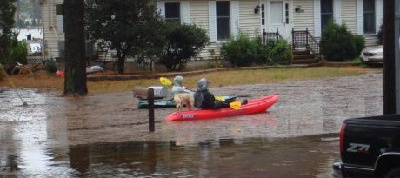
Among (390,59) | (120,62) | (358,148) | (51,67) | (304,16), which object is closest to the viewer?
(358,148)

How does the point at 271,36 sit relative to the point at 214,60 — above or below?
above

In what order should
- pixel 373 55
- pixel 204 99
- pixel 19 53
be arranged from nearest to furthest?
pixel 204 99
pixel 373 55
pixel 19 53

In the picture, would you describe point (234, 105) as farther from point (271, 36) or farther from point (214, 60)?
point (271, 36)

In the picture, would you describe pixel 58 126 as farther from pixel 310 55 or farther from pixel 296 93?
pixel 310 55

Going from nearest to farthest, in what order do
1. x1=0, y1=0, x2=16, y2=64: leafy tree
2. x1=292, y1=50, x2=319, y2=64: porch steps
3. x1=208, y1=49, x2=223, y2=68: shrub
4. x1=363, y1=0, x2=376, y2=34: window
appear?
1. x1=0, y1=0, x2=16, y2=64: leafy tree
2. x1=208, y1=49, x2=223, y2=68: shrub
3. x1=292, y1=50, x2=319, y2=64: porch steps
4. x1=363, y1=0, x2=376, y2=34: window

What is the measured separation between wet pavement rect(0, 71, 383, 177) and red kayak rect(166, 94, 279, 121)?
265 millimetres

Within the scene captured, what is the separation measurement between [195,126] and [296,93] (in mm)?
8155

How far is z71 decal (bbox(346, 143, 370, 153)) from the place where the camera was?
7781 millimetres

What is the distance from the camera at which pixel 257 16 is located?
3872 centimetres

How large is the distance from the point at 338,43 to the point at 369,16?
4.63 metres

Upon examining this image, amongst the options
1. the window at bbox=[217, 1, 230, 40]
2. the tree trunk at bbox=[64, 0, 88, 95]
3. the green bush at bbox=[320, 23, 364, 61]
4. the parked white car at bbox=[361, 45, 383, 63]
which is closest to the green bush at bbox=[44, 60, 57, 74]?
the window at bbox=[217, 1, 230, 40]

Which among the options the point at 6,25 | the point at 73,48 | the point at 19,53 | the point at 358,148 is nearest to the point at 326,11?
the point at 6,25

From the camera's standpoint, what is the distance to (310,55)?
37.9 metres

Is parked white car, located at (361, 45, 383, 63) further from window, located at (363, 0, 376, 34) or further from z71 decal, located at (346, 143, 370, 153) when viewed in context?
z71 decal, located at (346, 143, 370, 153)
